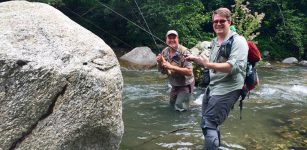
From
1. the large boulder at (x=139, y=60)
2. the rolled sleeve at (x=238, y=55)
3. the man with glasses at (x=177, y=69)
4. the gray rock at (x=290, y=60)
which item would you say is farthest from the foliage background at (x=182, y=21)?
the rolled sleeve at (x=238, y=55)

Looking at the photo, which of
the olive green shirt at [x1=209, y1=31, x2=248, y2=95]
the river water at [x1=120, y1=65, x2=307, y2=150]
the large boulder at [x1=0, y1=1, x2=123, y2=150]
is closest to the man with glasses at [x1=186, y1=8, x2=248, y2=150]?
the olive green shirt at [x1=209, y1=31, x2=248, y2=95]

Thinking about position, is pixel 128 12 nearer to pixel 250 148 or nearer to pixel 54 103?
pixel 250 148

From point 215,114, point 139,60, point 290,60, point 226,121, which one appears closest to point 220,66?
point 215,114

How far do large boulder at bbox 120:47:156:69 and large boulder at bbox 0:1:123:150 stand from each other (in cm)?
1050

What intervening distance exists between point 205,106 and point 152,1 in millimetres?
12051

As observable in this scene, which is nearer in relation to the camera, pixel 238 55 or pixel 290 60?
pixel 238 55

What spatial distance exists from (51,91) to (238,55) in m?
2.00

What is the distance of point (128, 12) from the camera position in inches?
676

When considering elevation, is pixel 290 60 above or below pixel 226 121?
below

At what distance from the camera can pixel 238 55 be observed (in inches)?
175

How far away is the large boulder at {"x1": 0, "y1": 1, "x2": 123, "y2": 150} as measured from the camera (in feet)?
12.9

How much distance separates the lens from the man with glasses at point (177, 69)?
7.19 m

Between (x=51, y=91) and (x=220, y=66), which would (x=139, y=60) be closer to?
(x=220, y=66)

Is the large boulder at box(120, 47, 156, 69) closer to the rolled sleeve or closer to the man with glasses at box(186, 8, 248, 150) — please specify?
the man with glasses at box(186, 8, 248, 150)
